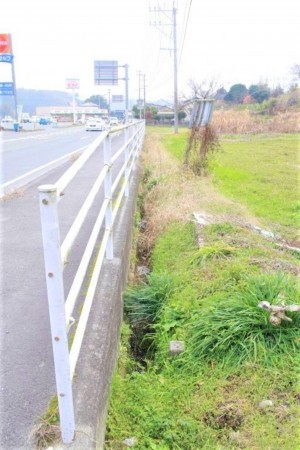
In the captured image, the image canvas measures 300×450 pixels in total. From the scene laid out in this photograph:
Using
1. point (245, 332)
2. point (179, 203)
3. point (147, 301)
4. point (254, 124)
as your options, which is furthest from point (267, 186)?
point (254, 124)

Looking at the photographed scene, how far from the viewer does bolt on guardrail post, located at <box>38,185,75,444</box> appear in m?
1.53

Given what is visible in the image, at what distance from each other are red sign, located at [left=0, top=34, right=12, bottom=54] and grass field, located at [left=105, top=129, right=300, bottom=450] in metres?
38.2

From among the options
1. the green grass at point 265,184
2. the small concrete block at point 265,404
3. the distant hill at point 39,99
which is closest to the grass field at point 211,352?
the small concrete block at point 265,404

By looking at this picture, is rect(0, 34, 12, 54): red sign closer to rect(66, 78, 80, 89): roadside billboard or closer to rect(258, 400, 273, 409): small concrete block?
rect(258, 400, 273, 409): small concrete block

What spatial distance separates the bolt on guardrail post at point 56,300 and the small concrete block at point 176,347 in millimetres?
1457

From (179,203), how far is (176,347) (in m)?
4.04

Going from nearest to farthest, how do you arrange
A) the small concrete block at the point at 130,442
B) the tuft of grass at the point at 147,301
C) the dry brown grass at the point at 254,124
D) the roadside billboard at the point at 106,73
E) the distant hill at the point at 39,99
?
the small concrete block at the point at 130,442
the tuft of grass at the point at 147,301
the dry brown grass at the point at 254,124
the roadside billboard at the point at 106,73
the distant hill at the point at 39,99

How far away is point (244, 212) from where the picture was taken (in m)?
6.76

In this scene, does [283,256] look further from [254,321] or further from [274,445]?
[274,445]

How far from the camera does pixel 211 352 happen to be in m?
3.01

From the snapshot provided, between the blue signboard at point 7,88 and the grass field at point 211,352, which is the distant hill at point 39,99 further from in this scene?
the grass field at point 211,352

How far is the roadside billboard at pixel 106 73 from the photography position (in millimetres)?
36062

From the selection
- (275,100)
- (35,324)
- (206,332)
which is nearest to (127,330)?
(206,332)

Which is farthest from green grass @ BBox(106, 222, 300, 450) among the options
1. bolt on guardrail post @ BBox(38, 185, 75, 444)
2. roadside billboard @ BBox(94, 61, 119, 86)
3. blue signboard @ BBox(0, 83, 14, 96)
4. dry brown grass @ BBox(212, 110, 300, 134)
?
blue signboard @ BBox(0, 83, 14, 96)
